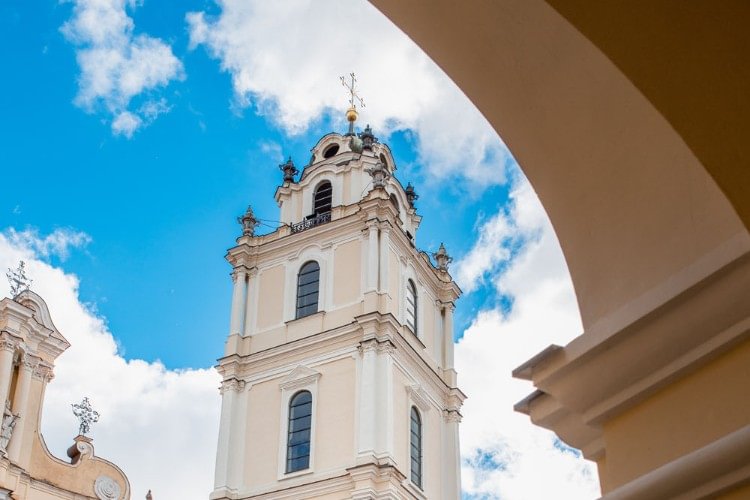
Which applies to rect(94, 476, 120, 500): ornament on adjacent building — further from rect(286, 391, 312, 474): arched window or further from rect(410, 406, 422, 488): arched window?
rect(410, 406, 422, 488): arched window

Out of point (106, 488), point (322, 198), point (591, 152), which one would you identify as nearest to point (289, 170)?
point (322, 198)

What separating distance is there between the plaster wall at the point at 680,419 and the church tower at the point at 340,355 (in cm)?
2191

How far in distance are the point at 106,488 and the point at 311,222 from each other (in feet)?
35.9

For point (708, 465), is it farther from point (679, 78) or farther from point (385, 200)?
point (385, 200)

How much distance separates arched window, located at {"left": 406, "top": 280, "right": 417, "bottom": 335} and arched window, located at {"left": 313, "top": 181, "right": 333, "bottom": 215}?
3568 mm

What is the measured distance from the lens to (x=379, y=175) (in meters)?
30.9

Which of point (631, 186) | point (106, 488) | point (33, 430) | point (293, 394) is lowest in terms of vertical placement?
point (631, 186)

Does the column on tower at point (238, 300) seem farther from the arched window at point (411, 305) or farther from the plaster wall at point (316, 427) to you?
the arched window at point (411, 305)

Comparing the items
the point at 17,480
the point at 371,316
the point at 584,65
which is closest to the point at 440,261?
the point at 371,316

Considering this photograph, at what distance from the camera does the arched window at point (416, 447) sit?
27234 millimetres

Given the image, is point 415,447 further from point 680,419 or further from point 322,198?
point 680,419

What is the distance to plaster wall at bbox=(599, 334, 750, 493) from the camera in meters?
3.03

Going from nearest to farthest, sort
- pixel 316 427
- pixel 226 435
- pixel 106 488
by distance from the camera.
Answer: pixel 106 488, pixel 316 427, pixel 226 435

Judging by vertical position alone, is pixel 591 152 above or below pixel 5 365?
below
